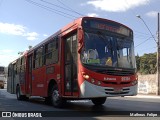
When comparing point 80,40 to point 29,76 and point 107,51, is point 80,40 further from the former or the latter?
point 29,76

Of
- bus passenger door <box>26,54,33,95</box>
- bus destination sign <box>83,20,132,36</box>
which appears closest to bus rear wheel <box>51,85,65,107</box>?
bus destination sign <box>83,20,132,36</box>

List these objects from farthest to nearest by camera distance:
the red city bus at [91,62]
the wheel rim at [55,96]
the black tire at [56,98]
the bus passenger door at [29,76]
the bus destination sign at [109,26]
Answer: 1. the bus passenger door at [29,76]
2. the wheel rim at [55,96]
3. the black tire at [56,98]
4. the bus destination sign at [109,26]
5. the red city bus at [91,62]

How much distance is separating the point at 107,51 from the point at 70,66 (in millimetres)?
1631

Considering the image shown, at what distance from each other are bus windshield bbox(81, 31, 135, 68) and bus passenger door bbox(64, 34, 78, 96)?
76 centimetres

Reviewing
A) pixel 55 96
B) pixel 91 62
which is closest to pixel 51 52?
pixel 55 96

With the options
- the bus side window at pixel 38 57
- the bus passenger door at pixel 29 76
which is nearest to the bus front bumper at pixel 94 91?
the bus side window at pixel 38 57

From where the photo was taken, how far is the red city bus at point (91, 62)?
12.0m

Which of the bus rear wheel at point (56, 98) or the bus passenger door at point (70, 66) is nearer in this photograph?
the bus passenger door at point (70, 66)

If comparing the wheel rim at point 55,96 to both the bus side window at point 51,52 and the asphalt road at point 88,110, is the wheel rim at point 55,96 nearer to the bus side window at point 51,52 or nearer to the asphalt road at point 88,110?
the asphalt road at point 88,110

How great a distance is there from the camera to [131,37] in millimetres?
13695

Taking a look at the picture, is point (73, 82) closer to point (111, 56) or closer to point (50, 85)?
point (111, 56)

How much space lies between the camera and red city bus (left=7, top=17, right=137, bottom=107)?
12.0 m

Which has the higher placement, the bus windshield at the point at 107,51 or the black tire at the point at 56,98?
the bus windshield at the point at 107,51

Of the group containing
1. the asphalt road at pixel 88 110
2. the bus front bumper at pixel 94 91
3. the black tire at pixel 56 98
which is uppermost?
the bus front bumper at pixel 94 91
